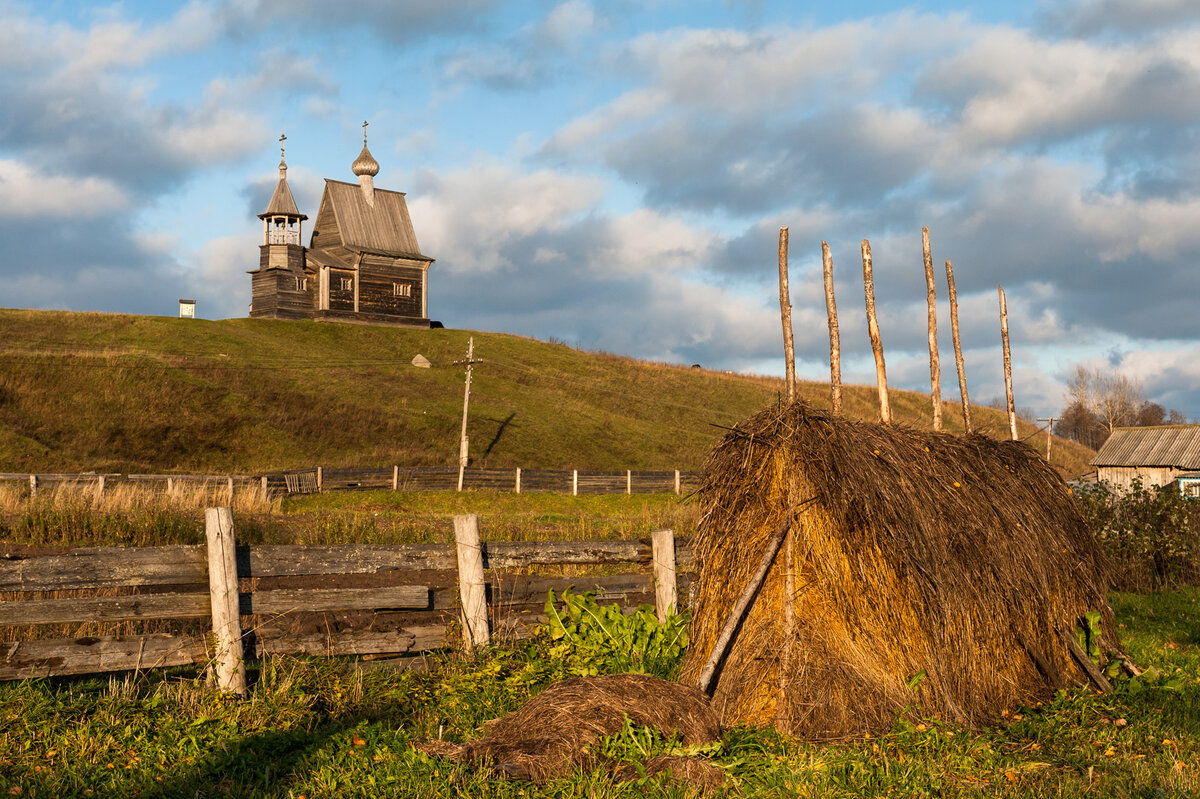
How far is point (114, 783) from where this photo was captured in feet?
18.6

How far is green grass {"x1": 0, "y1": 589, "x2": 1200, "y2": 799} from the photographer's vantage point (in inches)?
222

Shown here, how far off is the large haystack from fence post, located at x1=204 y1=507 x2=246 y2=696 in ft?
12.3

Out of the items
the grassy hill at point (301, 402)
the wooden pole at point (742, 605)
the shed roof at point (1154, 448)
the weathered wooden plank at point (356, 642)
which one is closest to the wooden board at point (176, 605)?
the weathered wooden plank at point (356, 642)

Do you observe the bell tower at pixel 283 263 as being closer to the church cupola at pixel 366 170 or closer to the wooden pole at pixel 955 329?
the church cupola at pixel 366 170

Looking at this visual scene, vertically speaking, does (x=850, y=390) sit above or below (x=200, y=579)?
above

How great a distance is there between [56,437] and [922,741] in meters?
42.0

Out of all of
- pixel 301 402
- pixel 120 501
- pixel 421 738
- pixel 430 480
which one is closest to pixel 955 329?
pixel 421 738

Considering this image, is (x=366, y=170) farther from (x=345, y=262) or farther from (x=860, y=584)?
(x=860, y=584)

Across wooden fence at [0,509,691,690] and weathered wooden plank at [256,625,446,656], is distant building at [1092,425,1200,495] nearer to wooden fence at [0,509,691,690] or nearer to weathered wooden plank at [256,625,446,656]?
wooden fence at [0,509,691,690]

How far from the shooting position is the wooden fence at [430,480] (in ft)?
109

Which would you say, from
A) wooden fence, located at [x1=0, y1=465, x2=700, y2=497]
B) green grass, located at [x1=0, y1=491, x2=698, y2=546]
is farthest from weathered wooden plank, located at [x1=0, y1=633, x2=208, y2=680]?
wooden fence, located at [x1=0, y1=465, x2=700, y2=497]

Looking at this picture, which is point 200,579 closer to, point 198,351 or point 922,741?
point 922,741

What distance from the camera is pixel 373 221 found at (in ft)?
235

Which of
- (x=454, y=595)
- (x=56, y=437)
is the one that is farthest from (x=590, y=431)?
(x=454, y=595)
